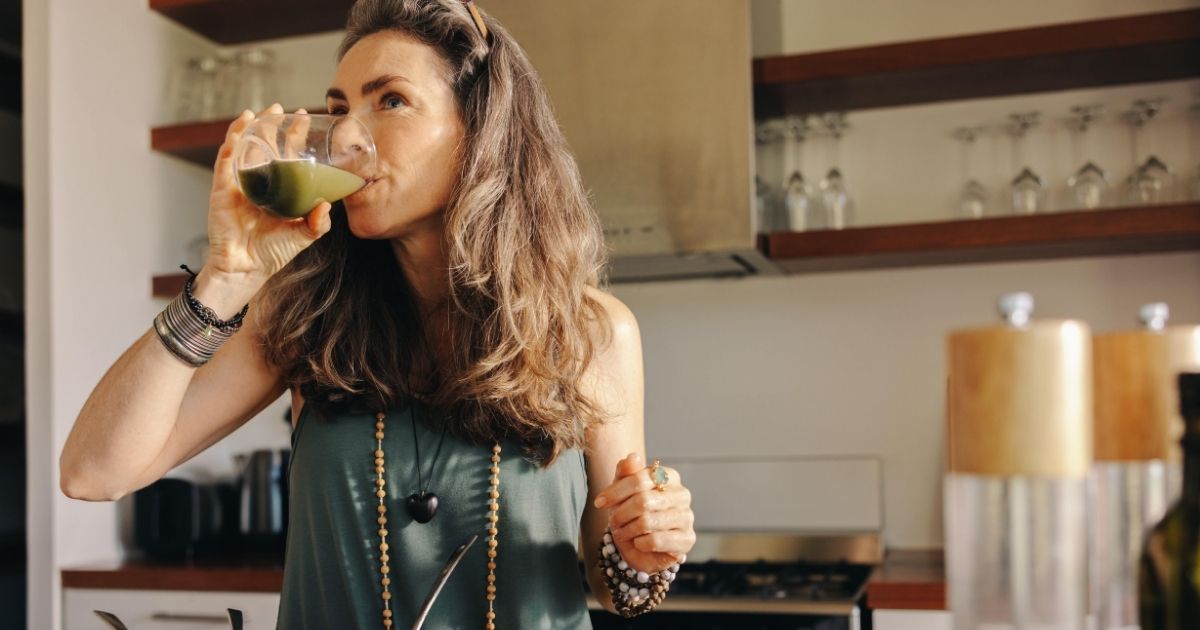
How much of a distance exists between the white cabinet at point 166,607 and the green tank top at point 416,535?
1.18 m

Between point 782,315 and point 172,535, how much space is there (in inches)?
60.7

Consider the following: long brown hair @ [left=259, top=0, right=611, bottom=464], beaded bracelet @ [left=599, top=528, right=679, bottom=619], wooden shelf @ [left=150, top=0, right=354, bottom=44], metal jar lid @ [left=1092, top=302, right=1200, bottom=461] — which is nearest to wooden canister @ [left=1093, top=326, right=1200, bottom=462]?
metal jar lid @ [left=1092, top=302, right=1200, bottom=461]

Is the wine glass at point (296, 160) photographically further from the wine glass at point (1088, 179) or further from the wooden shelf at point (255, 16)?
the wooden shelf at point (255, 16)

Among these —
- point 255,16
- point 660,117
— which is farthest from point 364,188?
point 255,16

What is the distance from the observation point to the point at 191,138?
2.85m

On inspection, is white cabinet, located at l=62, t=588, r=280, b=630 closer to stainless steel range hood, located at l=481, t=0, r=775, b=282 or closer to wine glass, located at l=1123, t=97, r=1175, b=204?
stainless steel range hood, located at l=481, t=0, r=775, b=282

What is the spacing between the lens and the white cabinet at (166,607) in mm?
2371

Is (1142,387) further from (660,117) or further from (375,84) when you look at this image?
(660,117)

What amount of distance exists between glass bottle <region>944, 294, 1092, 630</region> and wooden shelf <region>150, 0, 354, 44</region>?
103 inches

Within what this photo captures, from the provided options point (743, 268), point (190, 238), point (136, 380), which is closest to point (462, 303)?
point (136, 380)

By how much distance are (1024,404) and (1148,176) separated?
6.93 feet

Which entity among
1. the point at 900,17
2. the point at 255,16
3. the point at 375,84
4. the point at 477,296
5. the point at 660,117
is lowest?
the point at 477,296

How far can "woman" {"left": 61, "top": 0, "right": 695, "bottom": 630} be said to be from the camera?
1.19 metres

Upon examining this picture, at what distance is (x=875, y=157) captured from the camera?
2715mm
